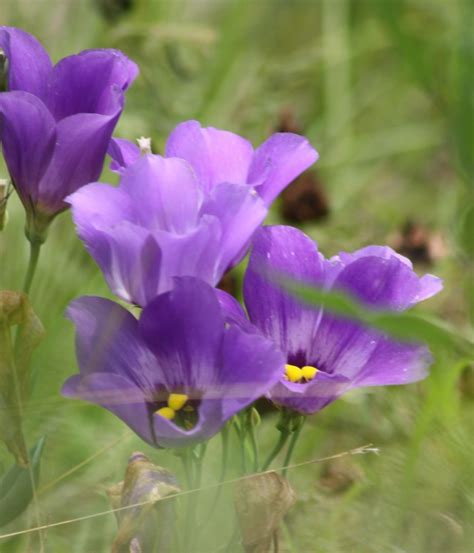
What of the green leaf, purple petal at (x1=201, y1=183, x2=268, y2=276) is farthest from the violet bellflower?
the green leaf

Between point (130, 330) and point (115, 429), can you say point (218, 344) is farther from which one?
point (115, 429)

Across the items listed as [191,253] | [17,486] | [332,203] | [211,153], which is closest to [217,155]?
[211,153]

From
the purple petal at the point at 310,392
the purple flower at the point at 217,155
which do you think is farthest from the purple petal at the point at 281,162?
the purple petal at the point at 310,392

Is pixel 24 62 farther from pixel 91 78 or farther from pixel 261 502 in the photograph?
pixel 261 502

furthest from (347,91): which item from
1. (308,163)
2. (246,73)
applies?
(308,163)

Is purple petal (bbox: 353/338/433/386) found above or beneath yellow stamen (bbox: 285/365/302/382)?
above

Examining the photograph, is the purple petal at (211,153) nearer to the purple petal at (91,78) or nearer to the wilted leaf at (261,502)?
the purple petal at (91,78)

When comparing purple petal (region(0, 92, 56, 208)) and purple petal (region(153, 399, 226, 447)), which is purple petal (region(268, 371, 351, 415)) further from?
purple petal (region(0, 92, 56, 208))
